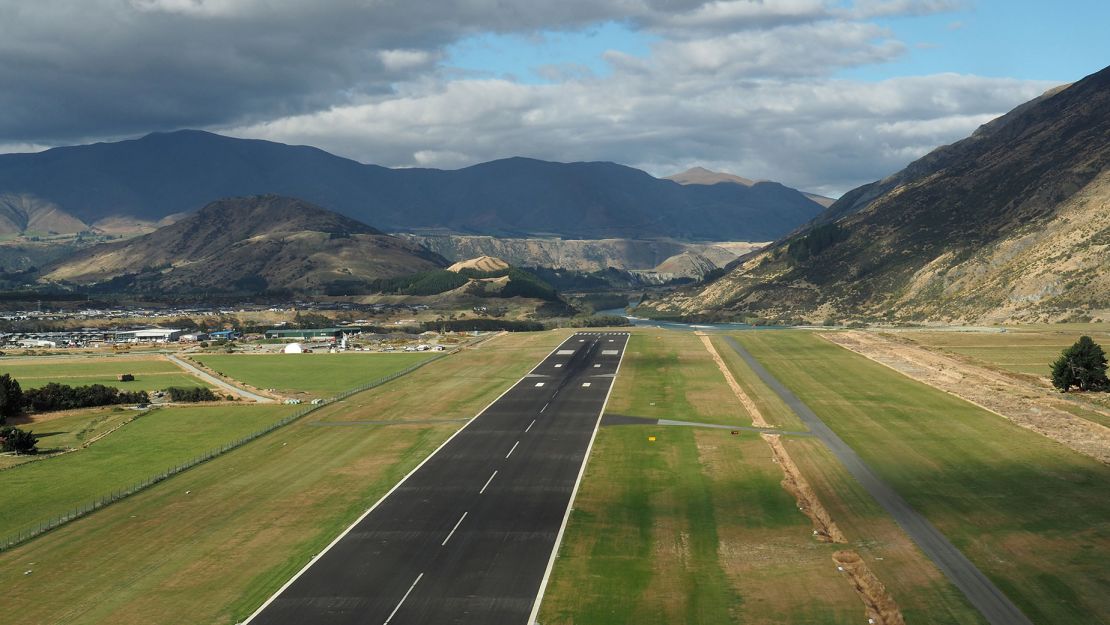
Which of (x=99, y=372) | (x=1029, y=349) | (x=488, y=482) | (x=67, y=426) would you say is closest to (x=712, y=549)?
(x=488, y=482)

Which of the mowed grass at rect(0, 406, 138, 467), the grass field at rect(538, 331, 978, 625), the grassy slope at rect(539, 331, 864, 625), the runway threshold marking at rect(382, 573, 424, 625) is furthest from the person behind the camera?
the mowed grass at rect(0, 406, 138, 467)

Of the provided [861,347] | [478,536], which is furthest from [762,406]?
[861,347]

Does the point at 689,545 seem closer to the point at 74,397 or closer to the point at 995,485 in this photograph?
the point at 995,485

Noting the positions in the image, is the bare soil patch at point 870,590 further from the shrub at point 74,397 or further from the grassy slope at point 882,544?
the shrub at point 74,397

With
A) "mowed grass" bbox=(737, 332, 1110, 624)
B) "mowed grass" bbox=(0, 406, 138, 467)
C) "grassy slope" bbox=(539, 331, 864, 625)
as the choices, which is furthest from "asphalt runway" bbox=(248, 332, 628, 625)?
"mowed grass" bbox=(0, 406, 138, 467)

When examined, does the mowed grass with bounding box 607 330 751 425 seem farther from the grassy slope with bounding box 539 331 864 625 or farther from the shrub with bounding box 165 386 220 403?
the shrub with bounding box 165 386 220 403

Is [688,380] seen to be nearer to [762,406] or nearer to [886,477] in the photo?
[762,406]

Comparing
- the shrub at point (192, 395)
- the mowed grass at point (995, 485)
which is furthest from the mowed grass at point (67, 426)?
the mowed grass at point (995, 485)
